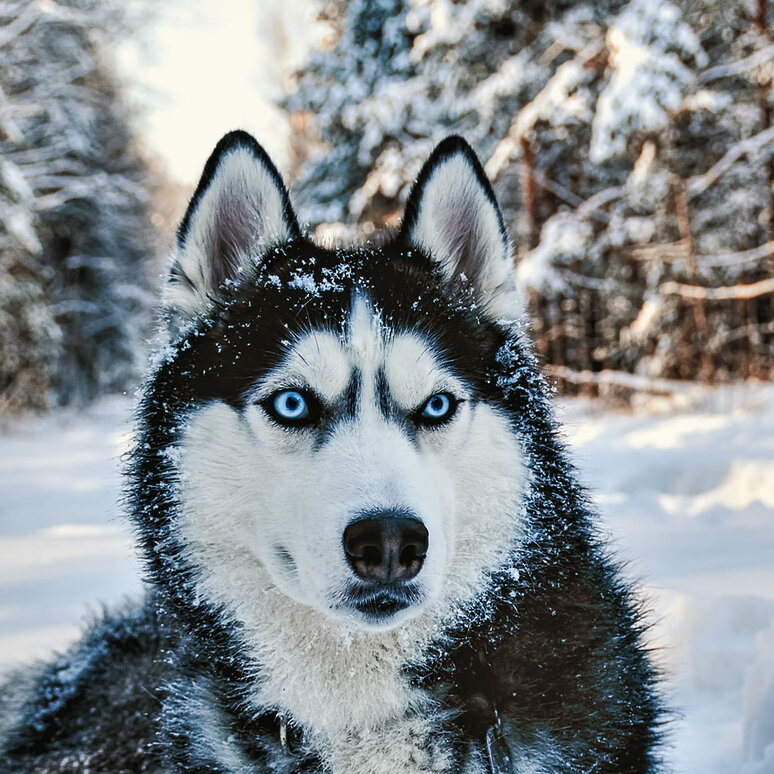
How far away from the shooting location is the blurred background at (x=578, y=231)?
350 centimetres

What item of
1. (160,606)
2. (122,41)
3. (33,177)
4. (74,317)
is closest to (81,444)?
(33,177)

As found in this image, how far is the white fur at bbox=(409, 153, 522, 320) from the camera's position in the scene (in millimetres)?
2072

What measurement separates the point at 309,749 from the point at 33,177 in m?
14.4

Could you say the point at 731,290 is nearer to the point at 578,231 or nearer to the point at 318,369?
the point at 578,231

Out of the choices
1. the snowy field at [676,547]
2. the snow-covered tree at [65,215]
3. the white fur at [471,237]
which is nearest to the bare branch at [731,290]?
the snowy field at [676,547]

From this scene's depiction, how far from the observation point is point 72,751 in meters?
2.37

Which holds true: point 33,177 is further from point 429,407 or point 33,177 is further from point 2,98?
point 429,407

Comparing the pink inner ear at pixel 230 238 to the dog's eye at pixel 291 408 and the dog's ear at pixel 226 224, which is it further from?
the dog's eye at pixel 291 408

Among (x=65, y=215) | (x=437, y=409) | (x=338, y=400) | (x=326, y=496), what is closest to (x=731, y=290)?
(x=437, y=409)

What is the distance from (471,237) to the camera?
216cm

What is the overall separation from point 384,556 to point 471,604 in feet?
1.53

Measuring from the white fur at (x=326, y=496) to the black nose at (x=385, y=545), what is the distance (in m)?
0.10

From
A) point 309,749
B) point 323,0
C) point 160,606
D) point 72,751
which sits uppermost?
point 323,0

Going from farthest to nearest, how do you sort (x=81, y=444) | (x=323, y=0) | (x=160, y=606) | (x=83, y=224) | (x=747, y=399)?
1. (x=83, y=224)
2. (x=323, y=0)
3. (x=81, y=444)
4. (x=747, y=399)
5. (x=160, y=606)
